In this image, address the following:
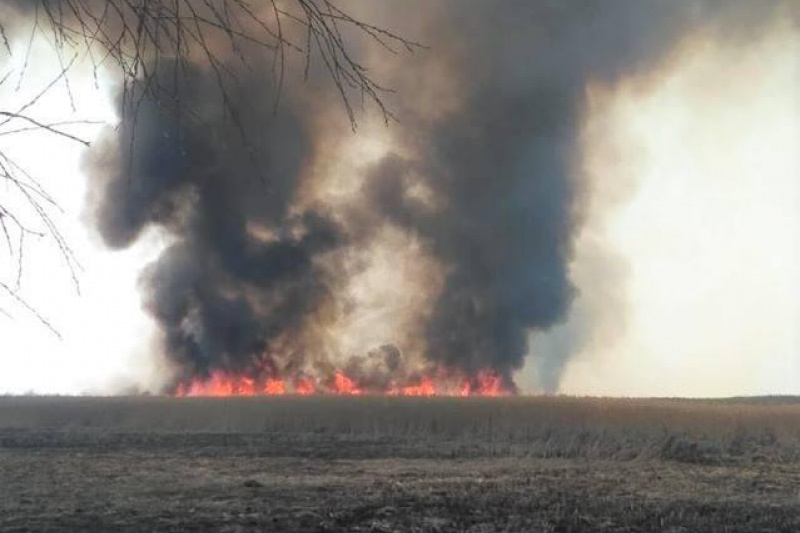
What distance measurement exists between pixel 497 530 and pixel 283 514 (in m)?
3.41

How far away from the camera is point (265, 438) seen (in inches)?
1420

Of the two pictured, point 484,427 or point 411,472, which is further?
point 484,427

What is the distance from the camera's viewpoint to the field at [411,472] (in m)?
14.1

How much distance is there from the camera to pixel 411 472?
73.3ft

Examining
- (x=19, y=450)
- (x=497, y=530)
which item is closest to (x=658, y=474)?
(x=497, y=530)

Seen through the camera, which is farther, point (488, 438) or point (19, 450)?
point (488, 438)

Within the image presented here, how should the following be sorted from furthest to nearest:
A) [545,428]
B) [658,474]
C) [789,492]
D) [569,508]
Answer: [545,428] < [658,474] < [789,492] < [569,508]

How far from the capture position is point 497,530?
Result: 13109mm

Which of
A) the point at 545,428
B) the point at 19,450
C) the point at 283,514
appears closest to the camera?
the point at 283,514

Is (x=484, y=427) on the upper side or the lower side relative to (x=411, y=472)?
upper

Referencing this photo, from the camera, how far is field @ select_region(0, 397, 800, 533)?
556 inches

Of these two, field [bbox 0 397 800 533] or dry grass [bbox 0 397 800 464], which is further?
dry grass [bbox 0 397 800 464]

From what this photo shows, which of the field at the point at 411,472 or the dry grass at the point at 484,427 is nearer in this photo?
the field at the point at 411,472

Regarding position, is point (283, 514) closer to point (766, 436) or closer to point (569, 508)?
point (569, 508)
